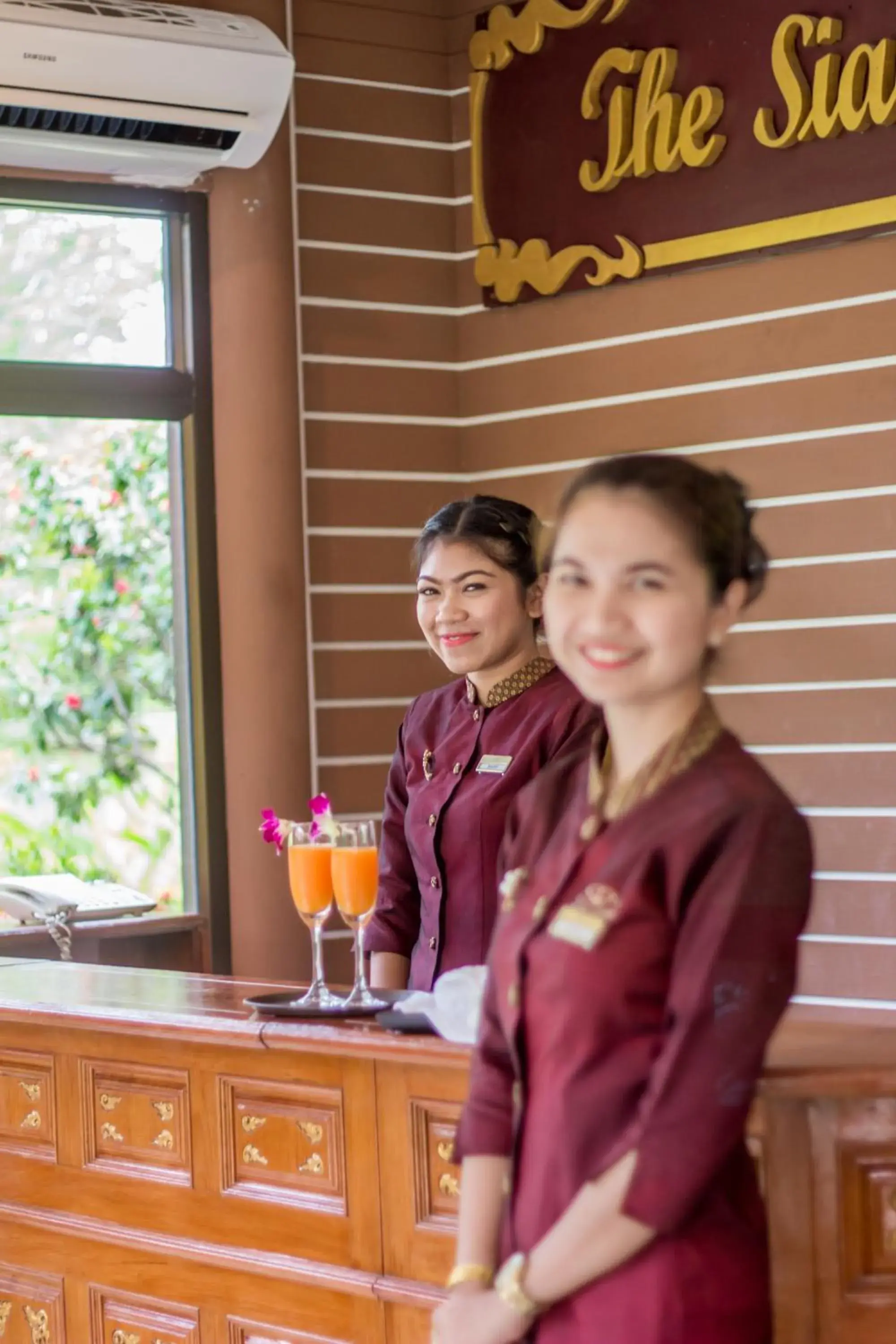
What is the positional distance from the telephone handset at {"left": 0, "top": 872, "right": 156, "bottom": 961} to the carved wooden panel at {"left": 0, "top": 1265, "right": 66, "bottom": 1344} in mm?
1042

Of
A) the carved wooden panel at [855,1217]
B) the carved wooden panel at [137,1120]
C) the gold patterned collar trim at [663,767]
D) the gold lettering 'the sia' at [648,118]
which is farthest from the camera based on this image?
the gold lettering 'the sia' at [648,118]

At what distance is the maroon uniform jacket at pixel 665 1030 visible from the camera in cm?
125

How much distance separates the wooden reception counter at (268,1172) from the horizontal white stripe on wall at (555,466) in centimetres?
174

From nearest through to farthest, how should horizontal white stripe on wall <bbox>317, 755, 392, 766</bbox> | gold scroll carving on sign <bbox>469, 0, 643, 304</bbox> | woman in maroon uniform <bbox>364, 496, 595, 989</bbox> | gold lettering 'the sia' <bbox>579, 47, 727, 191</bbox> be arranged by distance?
woman in maroon uniform <bbox>364, 496, 595, 989</bbox> → gold lettering 'the sia' <bbox>579, 47, 727, 191</bbox> → gold scroll carving on sign <bbox>469, 0, 643, 304</bbox> → horizontal white stripe on wall <bbox>317, 755, 392, 766</bbox>

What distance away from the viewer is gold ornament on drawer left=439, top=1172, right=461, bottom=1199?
1923 mm

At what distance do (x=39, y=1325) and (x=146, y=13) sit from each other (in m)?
2.67

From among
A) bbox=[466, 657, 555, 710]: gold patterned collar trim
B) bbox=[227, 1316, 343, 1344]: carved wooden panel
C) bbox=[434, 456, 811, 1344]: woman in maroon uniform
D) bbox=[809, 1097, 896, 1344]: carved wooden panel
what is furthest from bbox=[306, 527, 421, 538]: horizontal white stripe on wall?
bbox=[434, 456, 811, 1344]: woman in maroon uniform

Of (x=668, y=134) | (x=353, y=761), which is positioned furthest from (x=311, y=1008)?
(x=668, y=134)

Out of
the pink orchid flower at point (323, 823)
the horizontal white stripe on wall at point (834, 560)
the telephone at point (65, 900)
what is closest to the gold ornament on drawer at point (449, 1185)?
the pink orchid flower at point (323, 823)

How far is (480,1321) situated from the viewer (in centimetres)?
136

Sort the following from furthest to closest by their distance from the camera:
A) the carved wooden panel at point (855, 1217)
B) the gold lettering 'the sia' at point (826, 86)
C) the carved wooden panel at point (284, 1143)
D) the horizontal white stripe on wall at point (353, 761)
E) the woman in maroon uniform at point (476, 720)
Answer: the horizontal white stripe on wall at point (353, 761)
the gold lettering 'the sia' at point (826, 86)
the woman in maroon uniform at point (476, 720)
the carved wooden panel at point (284, 1143)
the carved wooden panel at point (855, 1217)

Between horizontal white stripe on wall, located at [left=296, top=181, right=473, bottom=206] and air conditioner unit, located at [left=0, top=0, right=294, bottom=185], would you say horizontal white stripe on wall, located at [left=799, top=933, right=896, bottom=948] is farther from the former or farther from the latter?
air conditioner unit, located at [left=0, top=0, right=294, bottom=185]

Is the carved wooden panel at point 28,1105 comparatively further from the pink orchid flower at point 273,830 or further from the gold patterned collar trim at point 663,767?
the gold patterned collar trim at point 663,767

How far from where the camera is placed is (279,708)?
13.4ft
